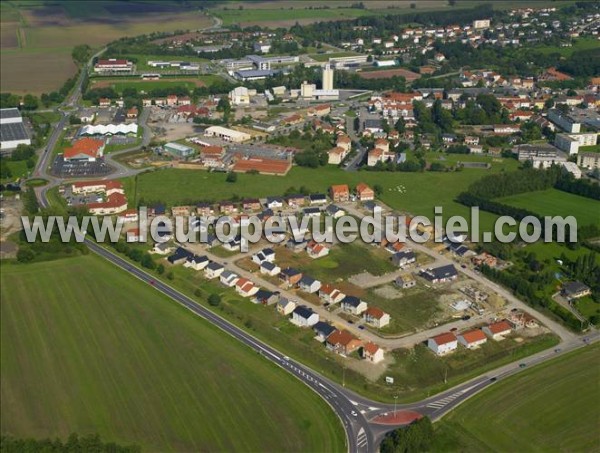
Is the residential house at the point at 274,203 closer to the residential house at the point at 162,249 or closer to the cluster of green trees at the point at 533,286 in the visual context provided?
the residential house at the point at 162,249

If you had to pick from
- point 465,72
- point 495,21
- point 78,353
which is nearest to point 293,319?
point 78,353

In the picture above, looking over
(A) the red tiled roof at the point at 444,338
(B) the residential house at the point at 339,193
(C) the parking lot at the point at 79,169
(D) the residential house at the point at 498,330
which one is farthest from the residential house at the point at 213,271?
(C) the parking lot at the point at 79,169

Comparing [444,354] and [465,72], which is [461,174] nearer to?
[444,354]

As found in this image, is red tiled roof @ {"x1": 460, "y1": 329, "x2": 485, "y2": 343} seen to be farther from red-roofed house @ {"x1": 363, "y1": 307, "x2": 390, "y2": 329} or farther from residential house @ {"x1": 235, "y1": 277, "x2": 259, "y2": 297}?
residential house @ {"x1": 235, "y1": 277, "x2": 259, "y2": 297}

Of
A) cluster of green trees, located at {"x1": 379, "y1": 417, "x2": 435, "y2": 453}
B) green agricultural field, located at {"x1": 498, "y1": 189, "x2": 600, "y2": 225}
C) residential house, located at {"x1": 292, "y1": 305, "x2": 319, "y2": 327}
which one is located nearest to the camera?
cluster of green trees, located at {"x1": 379, "y1": 417, "x2": 435, "y2": 453}

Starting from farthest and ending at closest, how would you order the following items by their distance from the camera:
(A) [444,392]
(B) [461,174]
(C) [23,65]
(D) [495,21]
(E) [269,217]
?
(D) [495,21]
(C) [23,65]
(B) [461,174]
(E) [269,217]
(A) [444,392]

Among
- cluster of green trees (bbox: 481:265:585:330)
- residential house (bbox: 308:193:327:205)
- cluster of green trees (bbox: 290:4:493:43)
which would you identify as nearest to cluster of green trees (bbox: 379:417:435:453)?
cluster of green trees (bbox: 481:265:585:330)

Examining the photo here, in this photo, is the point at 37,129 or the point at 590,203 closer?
the point at 590,203
